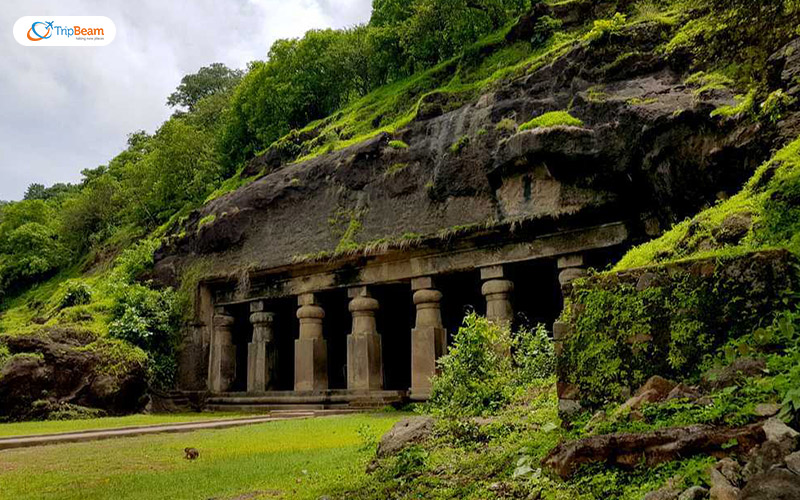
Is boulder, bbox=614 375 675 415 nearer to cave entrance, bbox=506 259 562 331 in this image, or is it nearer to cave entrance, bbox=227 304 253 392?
cave entrance, bbox=506 259 562 331

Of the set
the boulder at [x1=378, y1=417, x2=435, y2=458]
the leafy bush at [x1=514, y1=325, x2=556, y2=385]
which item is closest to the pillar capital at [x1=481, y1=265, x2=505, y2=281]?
the leafy bush at [x1=514, y1=325, x2=556, y2=385]

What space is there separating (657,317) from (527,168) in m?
8.96

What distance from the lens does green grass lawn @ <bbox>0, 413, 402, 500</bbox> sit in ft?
19.6

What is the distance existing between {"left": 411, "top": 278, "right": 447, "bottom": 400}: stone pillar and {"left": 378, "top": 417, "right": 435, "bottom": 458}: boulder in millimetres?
8044

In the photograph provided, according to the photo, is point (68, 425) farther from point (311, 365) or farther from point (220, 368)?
point (220, 368)

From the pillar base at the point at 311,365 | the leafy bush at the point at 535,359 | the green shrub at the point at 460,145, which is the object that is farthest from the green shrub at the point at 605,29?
the pillar base at the point at 311,365

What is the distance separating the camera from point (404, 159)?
16.5 meters

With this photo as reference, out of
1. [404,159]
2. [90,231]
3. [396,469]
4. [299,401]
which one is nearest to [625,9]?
[404,159]

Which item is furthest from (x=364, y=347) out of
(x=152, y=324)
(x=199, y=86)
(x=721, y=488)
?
(x=199, y=86)

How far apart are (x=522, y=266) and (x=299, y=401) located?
668 centimetres

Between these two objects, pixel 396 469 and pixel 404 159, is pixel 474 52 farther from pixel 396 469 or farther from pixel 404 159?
pixel 396 469

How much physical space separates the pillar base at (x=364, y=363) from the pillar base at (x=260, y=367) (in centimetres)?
338

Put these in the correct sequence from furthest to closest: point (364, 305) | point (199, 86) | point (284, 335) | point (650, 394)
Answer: point (199, 86) < point (284, 335) < point (364, 305) < point (650, 394)

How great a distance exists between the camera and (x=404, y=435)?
653 centimetres
